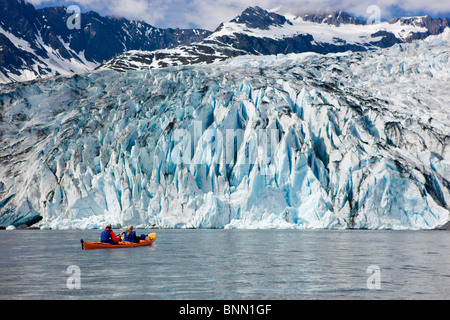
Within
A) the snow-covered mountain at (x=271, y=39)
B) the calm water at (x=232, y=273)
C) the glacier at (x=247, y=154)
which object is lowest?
the calm water at (x=232, y=273)

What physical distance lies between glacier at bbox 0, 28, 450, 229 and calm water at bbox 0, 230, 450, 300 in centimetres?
1491

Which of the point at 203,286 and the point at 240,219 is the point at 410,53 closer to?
the point at 240,219

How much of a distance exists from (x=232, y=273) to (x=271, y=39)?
134818 millimetres

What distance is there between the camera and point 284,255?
61.7 ft

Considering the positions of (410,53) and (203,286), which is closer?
(203,286)

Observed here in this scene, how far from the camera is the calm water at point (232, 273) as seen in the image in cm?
1085

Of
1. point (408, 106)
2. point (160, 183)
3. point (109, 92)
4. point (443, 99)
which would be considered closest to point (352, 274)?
point (160, 183)

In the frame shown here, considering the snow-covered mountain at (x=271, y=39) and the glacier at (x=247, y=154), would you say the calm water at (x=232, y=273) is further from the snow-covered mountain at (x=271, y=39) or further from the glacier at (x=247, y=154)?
the snow-covered mountain at (x=271, y=39)

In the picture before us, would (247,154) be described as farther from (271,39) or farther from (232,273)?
(271,39)

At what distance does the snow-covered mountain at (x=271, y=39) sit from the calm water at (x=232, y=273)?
70002 mm

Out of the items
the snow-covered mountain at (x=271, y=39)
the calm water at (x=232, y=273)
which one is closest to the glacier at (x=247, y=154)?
the calm water at (x=232, y=273)
